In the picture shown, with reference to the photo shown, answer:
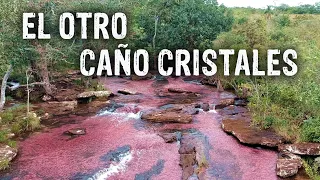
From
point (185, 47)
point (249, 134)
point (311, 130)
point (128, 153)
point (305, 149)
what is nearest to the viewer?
point (305, 149)

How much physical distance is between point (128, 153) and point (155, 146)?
190 cm

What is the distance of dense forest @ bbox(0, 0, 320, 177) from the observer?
72.1ft

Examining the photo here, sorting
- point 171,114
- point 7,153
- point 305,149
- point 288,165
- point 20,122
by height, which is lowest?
point 288,165

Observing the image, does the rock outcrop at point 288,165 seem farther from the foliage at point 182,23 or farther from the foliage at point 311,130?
the foliage at point 182,23

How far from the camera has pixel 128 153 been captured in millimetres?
20844

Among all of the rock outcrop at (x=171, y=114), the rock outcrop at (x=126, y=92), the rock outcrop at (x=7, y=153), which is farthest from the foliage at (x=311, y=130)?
the rock outcrop at (x=126, y=92)

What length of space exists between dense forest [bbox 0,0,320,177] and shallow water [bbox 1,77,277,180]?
7.86ft

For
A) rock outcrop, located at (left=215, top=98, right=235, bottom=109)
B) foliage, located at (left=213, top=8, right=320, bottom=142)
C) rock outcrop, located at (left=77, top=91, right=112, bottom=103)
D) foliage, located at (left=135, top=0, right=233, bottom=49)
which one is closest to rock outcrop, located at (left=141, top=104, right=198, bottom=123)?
rock outcrop, located at (left=215, top=98, right=235, bottom=109)

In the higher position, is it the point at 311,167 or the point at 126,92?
the point at 126,92

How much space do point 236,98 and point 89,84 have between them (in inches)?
629

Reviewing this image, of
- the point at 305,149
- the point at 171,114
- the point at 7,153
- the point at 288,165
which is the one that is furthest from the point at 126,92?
the point at 288,165

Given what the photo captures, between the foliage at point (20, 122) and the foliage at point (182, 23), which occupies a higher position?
the foliage at point (182, 23)

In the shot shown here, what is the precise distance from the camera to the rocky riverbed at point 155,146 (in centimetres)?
1827

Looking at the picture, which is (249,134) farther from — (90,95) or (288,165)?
(90,95)
